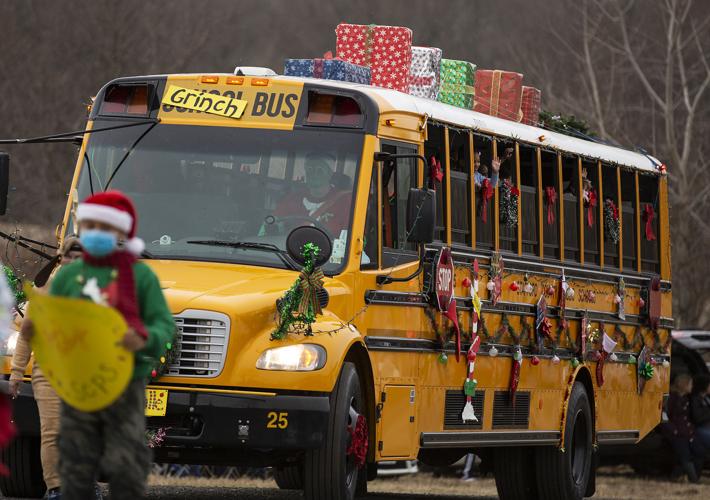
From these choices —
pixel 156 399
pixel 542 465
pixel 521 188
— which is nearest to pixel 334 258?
pixel 156 399

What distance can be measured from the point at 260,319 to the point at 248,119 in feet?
6.15

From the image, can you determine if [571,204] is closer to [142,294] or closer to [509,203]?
[509,203]

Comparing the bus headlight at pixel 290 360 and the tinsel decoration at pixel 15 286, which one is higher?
the tinsel decoration at pixel 15 286

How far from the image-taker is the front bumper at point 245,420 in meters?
11.0

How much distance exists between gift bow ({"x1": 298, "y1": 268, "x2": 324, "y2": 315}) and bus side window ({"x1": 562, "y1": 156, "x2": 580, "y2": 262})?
201 inches

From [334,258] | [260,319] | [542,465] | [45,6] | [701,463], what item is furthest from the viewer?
[45,6]

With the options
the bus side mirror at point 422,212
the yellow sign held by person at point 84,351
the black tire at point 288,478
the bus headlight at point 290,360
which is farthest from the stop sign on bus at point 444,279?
the yellow sign held by person at point 84,351

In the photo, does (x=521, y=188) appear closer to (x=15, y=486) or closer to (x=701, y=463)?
(x=15, y=486)

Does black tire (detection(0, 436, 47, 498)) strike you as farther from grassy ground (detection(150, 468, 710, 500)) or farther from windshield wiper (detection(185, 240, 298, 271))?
grassy ground (detection(150, 468, 710, 500))

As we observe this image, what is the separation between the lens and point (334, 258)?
1204cm

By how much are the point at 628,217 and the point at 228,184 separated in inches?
244

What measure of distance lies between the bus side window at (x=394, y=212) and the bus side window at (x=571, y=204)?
11.7 ft

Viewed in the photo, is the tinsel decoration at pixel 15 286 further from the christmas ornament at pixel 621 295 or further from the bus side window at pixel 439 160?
the christmas ornament at pixel 621 295

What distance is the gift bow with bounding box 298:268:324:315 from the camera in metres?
11.1
